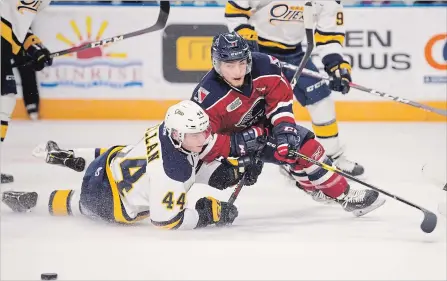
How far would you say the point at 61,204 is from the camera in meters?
3.80

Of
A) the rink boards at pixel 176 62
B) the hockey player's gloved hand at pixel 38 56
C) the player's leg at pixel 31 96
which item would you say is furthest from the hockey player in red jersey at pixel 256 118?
the player's leg at pixel 31 96

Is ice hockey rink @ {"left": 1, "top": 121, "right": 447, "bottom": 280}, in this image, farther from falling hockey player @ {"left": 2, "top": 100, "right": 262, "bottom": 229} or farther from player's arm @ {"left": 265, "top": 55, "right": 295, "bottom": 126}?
player's arm @ {"left": 265, "top": 55, "right": 295, "bottom": 126}

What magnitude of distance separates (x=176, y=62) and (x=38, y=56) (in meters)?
1.47

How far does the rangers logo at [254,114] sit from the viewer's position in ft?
12.4

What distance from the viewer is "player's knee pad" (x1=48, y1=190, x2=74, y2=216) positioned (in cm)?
380

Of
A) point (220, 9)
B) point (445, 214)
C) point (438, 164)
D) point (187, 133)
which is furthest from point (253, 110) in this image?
point (220, 9)

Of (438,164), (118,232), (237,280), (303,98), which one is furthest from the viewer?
(438,164)

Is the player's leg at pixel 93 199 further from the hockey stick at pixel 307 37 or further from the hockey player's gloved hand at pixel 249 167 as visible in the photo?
the hockey stick at pixel 307 37

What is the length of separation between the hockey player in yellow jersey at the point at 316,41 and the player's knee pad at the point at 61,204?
1.02 m

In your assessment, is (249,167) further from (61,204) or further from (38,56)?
(38,56)

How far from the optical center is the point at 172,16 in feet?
18.7

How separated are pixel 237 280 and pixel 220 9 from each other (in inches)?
113

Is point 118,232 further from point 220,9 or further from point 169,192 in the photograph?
point 220,9

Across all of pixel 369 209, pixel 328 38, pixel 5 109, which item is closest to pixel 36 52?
pixel 5 109
